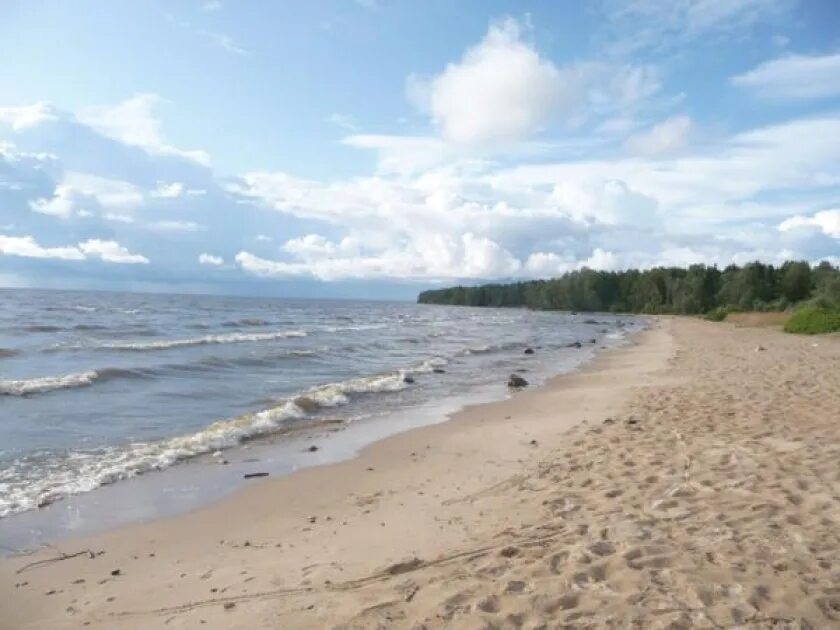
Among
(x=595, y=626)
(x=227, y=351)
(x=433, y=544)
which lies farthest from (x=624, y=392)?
(x=227, y=351)

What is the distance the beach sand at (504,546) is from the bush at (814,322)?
28.6 metres

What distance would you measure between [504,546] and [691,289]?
108494 millimetres

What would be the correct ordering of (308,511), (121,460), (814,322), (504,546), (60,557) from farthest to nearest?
1. (814,322)
2. (121,460)
3. (308,511)
4. (60,557)
5. (504,546)

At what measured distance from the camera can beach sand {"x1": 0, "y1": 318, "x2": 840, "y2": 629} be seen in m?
4.09

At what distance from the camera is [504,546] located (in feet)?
16.9

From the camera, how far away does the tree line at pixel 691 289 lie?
79812 mm

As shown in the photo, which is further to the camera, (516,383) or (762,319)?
(762,319)

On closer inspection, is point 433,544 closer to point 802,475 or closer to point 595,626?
point 595,626

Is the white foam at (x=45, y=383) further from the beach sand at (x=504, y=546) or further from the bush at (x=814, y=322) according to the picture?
the bush at (x=814, y=322)

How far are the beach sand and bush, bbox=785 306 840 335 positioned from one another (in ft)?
94.0

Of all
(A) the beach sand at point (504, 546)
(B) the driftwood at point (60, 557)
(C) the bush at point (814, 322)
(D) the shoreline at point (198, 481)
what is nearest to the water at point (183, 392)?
(D) the shoreline at point (198, 481)

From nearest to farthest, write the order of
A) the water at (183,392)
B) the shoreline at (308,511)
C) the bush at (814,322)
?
the shoreline at (308,511)
the water at (183,392)
the bush at (814,322)

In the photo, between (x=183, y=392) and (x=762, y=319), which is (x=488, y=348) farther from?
(x=762, y=319)

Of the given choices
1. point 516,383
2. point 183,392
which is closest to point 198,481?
point 183,392
